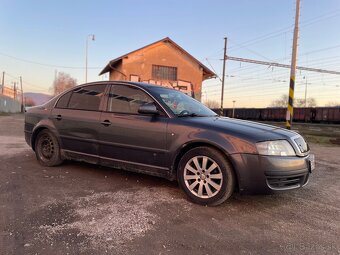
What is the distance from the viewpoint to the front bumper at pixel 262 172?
12.6 feet

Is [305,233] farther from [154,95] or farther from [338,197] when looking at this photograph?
[154,95]

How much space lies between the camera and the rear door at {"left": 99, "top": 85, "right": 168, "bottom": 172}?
4516 millimetres

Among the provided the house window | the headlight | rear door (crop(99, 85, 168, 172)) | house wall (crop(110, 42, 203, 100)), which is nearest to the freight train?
house wall (crop(110, 42, 203, 100))

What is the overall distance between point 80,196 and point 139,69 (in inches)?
981

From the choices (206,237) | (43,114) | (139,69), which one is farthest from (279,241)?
(139,69)

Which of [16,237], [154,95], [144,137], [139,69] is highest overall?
[139,69]

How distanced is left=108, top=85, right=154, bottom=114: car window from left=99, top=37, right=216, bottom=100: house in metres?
23.0

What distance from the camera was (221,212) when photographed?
3.88m

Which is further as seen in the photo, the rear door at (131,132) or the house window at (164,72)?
the house window at (164,72)

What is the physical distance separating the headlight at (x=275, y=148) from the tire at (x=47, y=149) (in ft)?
11.9

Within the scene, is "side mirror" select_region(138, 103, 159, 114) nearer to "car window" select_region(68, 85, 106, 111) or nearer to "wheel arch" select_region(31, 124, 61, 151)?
"car window" select_region(68, 85, 106, 111)

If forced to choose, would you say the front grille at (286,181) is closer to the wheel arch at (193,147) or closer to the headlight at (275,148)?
the headlight at (275,148)

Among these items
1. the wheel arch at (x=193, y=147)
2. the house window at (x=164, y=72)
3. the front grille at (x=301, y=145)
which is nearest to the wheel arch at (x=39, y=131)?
the wheel arch at (x=193, y=147)

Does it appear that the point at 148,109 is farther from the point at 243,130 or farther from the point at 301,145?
the point at 301,145
